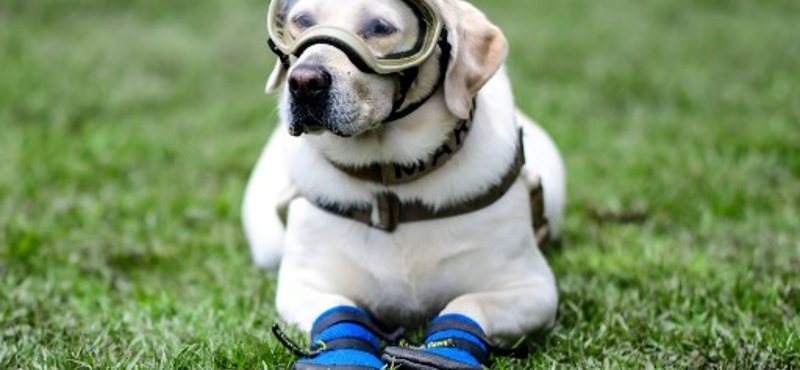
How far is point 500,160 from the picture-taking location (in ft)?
11.6

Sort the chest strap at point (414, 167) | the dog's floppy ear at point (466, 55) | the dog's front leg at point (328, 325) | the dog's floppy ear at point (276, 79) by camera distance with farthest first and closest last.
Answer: the dog's floppy ear at point (276, 79), the chest strap at point (414, 167), the dog's floppy ear at point (466, 55), the dog's front leg at point (328, 325)

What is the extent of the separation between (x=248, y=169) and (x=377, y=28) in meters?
3.36

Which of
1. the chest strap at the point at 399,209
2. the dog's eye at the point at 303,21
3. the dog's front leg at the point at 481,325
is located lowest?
the dog's front leg at the point at 481,325

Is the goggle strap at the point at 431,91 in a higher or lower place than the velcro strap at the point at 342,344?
higher

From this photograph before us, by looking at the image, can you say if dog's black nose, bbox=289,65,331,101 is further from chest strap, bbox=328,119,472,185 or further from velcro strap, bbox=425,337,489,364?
velcro strap, bbox=425,337,489,364

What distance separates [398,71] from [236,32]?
6.95m

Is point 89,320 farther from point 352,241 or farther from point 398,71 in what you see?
point 398,71

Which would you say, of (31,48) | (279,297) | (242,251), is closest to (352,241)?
(279,297)

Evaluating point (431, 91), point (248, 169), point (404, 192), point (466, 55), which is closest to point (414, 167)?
point (404, 192)

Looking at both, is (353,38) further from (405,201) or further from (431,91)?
(405,201)

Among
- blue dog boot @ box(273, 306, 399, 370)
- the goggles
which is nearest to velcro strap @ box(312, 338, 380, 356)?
blue dog boot @ box(273, 306, 399, 370)

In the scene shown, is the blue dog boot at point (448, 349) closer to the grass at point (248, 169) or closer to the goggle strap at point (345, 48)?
the grass at point (248, 169)

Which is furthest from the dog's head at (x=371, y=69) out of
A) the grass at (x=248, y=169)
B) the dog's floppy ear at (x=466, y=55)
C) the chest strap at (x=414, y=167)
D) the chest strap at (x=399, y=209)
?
the grass at (x=248, y=169)

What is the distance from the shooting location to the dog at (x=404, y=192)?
3.12 m
